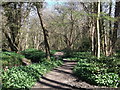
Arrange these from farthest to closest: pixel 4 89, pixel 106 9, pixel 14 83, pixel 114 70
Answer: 1. pixel 106 9
2. pixel 114 70
3. pixel 14 83
4. pixel 4 89

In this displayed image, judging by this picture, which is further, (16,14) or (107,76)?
(16,14)

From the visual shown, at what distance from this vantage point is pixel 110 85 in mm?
6684

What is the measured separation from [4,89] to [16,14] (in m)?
15.6

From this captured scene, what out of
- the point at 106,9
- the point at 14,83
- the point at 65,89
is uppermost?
the point at 106,9

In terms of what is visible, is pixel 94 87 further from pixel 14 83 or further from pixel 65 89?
pixel 14 83

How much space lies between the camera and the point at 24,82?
6.55 meters

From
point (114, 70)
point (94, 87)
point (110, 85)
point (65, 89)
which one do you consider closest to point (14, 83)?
point (65, 89)

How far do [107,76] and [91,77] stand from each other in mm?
764

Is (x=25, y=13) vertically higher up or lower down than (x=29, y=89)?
higher up

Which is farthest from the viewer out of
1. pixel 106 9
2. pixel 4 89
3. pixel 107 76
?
pixel 106 9

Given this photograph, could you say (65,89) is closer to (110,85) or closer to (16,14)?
(110,85)

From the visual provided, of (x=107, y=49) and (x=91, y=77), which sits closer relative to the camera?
(x=91, y=77)

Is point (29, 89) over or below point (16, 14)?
below

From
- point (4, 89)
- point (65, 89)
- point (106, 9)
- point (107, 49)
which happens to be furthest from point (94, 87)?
point (106, 9)
